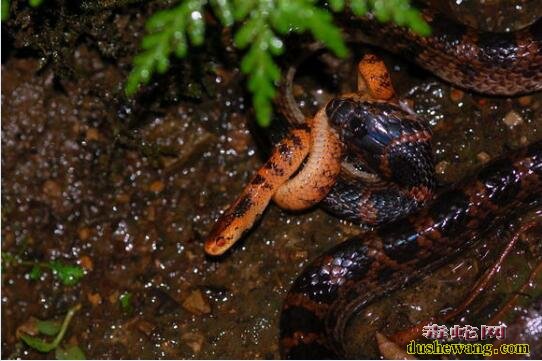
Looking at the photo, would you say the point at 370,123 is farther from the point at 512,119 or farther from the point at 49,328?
the point at 49,328

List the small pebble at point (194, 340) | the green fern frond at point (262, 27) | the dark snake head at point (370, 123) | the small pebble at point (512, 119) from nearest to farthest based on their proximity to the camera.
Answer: the green fern frond at point (262, 27) → the dark snake head at point (370, 123) → the small pebble at point (512, 119) → the small pebble at point (194, 340)

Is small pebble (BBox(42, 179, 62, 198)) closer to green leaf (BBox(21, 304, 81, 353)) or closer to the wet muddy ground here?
the wet muddy ground

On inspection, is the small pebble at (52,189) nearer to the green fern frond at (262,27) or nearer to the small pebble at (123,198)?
the small pebble at (123,198)

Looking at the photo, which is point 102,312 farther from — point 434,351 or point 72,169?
point 434,351

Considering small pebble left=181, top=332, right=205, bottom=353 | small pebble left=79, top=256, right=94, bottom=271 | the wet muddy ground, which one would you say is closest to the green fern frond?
the wet muddy ground

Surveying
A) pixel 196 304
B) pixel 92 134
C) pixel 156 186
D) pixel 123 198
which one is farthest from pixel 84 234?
pixel 196 304

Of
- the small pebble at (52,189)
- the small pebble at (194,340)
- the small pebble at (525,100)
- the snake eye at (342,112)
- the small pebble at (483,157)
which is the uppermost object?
the snake eye at (342,112)

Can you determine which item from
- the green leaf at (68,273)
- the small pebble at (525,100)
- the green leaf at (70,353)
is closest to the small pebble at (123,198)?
the green leaf at (68,273)
